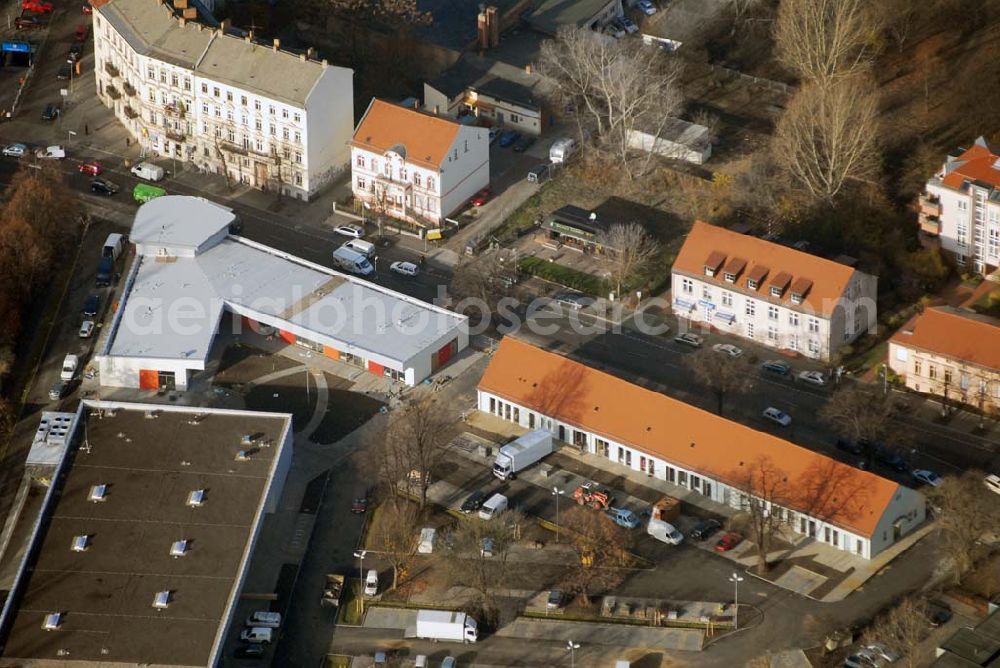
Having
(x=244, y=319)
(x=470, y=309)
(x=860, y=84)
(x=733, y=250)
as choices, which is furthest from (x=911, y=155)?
(x=244, y=319)

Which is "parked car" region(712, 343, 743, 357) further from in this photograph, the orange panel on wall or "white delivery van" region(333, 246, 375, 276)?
the orange panel on wall

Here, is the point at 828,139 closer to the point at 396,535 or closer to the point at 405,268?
the point at 405,268

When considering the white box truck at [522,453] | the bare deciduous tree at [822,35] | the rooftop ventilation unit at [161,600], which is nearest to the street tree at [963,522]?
the white box truck at [522,453]

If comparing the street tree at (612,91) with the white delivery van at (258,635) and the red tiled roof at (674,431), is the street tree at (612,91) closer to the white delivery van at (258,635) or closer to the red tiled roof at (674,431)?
the red tiled roof at (674,431)

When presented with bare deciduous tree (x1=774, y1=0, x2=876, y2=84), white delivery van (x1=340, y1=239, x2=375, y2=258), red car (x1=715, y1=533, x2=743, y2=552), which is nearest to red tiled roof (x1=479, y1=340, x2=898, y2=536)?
red car (x1=715, y1=533, x2=743, y2=552)

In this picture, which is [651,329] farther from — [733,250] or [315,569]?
[315,569]

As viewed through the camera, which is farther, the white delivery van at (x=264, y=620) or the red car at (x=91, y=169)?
the red car at (x=91, y=169)

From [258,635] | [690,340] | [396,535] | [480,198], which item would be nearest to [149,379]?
[396,535]
